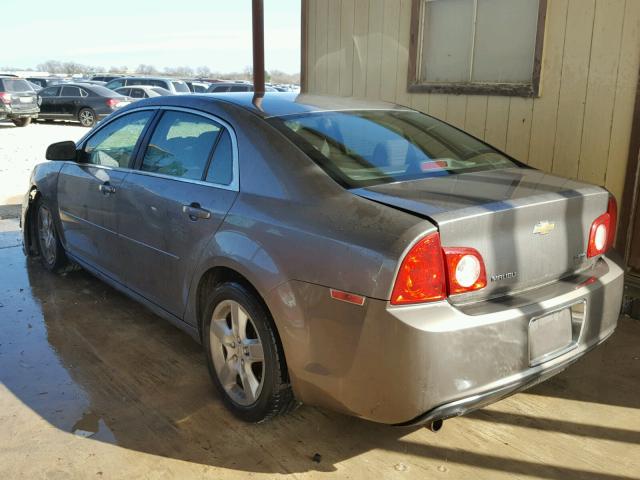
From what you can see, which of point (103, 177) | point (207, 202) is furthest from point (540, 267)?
point (103, 177)

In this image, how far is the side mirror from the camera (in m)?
4.58

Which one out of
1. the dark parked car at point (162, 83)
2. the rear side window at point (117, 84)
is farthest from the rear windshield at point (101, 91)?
the rear side window at point (117, 84)

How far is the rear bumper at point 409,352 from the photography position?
2.30 m

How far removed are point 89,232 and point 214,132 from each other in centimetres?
162

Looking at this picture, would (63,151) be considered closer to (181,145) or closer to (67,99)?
(181,145)

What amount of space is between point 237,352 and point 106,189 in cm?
171

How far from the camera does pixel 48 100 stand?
2170 cm

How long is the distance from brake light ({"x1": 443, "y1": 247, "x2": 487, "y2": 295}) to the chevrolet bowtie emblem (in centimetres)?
35

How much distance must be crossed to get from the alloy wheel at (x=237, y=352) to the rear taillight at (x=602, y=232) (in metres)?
1.61

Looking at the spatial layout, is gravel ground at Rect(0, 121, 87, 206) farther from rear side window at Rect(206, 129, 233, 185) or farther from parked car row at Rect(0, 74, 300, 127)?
rear side window at Rect(206, 129, 233, 185)

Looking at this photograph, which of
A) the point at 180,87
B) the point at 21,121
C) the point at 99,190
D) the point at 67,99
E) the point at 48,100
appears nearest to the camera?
the point at 99,190

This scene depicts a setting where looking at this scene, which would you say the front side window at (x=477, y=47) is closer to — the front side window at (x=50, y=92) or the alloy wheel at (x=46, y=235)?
the alloy wheel at (x=46, y=235)

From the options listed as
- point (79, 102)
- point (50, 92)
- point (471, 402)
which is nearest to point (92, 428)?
point (471, 402)

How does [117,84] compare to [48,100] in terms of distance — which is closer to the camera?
[48,100]
